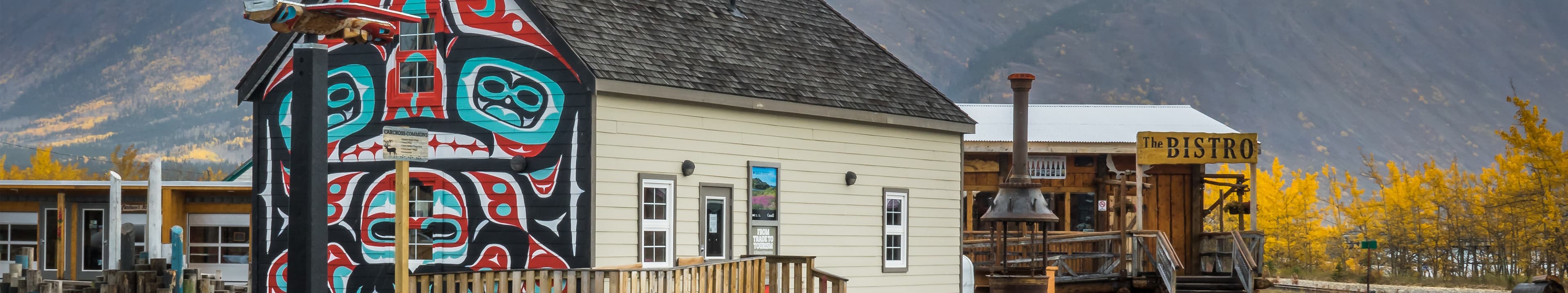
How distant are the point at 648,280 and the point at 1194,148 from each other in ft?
56.8

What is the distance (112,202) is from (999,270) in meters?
13.8

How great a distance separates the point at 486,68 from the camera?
17.2 m

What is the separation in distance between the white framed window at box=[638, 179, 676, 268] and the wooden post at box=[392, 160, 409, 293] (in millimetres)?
5542

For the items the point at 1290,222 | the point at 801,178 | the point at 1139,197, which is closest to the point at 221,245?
the point at 801,178

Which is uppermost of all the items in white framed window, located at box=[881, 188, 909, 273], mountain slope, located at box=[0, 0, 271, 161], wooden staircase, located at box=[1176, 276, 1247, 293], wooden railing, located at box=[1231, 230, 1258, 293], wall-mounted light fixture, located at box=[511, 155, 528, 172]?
mountain slope, located at box=[0, 0, 271, 161]

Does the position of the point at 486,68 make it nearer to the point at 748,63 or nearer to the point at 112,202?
the point at 748,63

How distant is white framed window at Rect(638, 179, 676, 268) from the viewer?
56.9ft

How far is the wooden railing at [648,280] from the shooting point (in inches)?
519

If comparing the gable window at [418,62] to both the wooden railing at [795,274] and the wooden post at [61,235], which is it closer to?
the wooden railing at [795,274]

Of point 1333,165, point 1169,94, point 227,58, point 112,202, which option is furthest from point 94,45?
point 112,202

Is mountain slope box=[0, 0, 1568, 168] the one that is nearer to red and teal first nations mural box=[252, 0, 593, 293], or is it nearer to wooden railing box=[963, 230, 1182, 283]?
wooden railing box=[963, 230, 1182, 283]

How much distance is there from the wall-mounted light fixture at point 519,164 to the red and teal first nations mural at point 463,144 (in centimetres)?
5

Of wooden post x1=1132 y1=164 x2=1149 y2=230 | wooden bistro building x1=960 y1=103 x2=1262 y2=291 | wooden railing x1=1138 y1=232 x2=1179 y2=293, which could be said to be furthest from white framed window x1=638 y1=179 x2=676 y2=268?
wooden post x1=1132 y1=164 x2=1149 y2=230

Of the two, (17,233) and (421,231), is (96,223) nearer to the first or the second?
(17,233)
